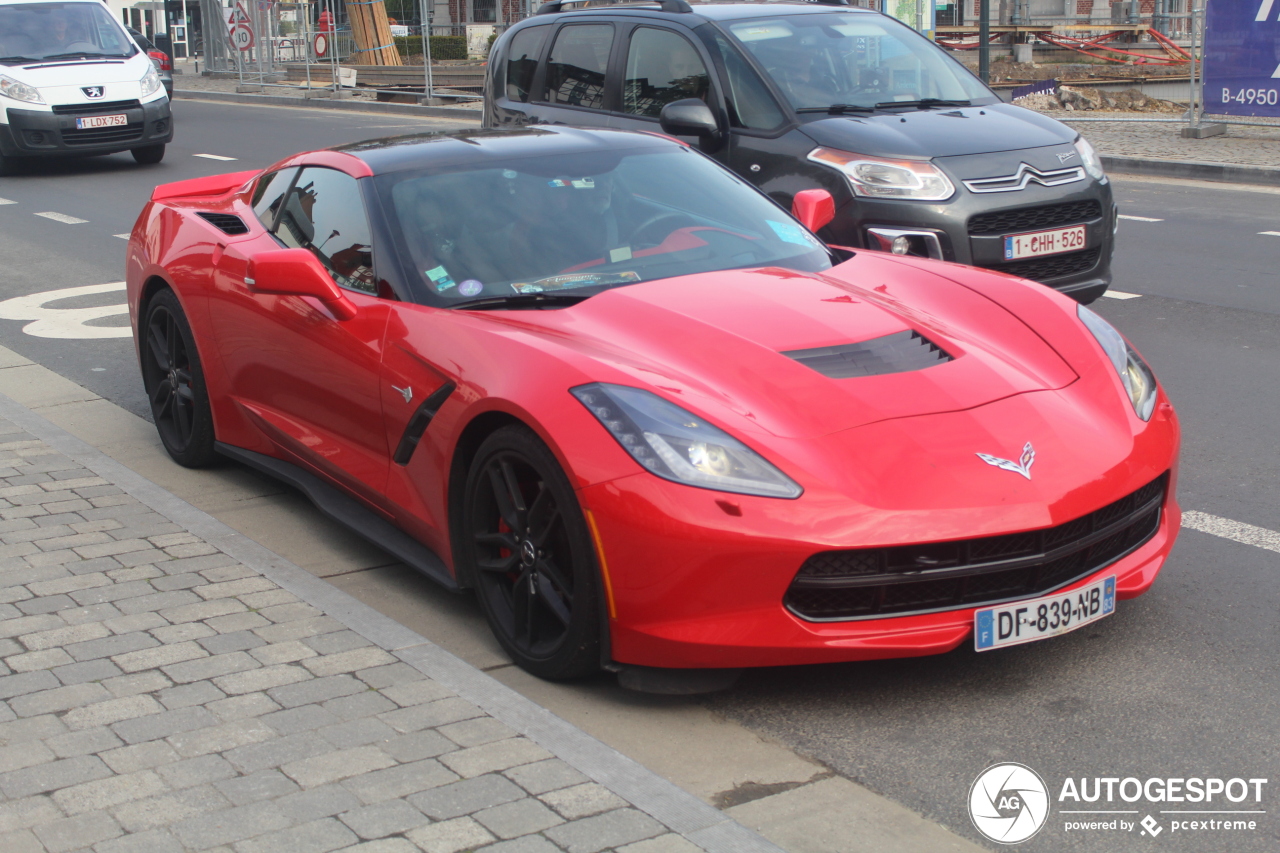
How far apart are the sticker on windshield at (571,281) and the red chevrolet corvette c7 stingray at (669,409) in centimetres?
1

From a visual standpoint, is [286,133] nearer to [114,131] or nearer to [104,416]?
[114,131]

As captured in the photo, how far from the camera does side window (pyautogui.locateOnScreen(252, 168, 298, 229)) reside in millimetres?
5445

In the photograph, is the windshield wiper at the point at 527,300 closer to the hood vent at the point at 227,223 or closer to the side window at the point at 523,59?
the hood vent at the point at 227,223

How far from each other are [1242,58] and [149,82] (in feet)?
43.2

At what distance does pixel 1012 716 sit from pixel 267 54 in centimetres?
3780

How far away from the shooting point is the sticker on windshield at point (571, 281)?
14.4 feet

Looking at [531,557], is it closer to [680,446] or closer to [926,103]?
[680,446]

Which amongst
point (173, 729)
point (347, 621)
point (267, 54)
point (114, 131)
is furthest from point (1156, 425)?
point (267, 54)

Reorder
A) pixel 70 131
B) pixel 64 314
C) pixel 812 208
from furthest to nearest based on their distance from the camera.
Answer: pixel 70 131 → pixel 64 314 → pixel 812 208

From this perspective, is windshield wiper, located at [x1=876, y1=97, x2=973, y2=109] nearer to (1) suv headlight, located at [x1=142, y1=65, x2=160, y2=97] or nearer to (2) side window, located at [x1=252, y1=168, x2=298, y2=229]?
(2) side window, located at [x1=252, y1=168, x2=298, y2=229]

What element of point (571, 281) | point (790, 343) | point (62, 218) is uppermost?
point (571, 281)

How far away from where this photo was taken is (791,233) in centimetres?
502

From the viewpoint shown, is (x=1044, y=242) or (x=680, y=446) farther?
(x=1044, y=242)

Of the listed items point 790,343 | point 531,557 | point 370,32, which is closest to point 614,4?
point 790,343
